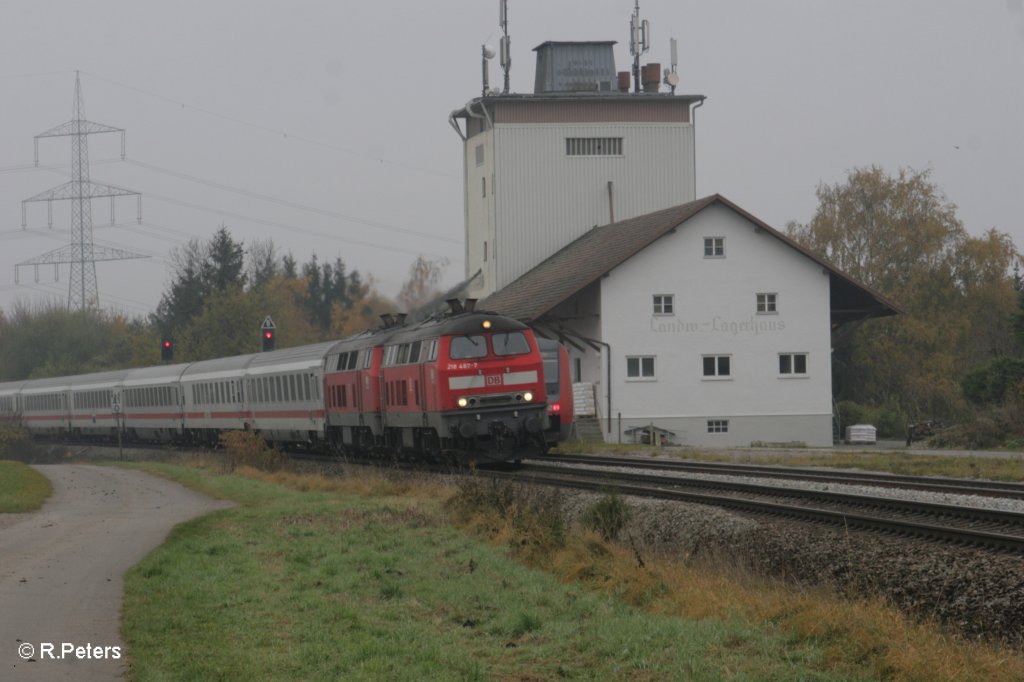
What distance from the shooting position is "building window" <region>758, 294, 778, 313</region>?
4844cm

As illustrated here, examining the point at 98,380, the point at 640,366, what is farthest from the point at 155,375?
the point at 640,366

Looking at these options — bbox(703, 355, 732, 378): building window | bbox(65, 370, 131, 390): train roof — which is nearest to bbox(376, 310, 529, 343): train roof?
bbox(703, 355, 732, 378): building window

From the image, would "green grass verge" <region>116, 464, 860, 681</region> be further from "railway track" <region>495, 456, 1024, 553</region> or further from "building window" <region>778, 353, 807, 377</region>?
"building window" <region>778, 353, 807, 377</region>

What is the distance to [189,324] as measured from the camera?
289 feet

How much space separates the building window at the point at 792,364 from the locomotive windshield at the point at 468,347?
77.7ft

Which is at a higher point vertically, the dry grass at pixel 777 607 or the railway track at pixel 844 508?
the railway track at pixel 844 508

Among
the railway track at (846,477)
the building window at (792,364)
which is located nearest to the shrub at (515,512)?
the railway track at (846,477)

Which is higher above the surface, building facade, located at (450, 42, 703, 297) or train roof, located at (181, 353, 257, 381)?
building facade, located at (450, 42, 703, 297)

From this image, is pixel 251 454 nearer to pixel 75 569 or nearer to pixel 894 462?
pixel 894 462

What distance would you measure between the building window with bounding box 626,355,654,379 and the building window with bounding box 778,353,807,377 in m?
4.67

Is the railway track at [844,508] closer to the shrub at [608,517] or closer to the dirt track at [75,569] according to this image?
the shrub at [608,517]

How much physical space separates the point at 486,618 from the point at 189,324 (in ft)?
262

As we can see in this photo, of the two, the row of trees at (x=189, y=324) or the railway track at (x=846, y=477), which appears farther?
the row of trees at (x=189, y=324)

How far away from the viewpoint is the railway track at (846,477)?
19.4 meters
